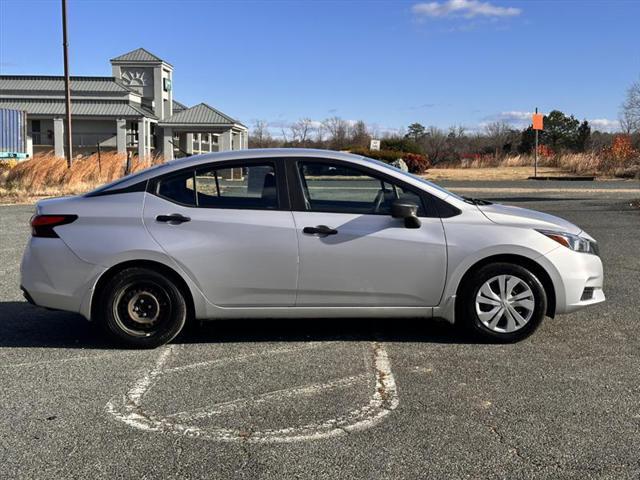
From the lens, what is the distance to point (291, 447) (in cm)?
349

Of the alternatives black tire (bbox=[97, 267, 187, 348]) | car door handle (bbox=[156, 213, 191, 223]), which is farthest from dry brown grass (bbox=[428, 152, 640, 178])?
black tire (bbox=[97, 267, 187, 348])

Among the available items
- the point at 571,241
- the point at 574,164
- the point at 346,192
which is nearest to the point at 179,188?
the point at 346,192

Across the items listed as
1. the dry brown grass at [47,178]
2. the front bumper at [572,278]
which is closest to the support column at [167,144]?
the dry brown grass at [47,178]

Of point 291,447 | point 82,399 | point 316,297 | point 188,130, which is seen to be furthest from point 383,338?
point 188,130

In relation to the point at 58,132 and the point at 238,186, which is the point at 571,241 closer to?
the point at 238,186

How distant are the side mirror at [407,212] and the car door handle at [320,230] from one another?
52 centimetres

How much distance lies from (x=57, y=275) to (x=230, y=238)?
1.45 m

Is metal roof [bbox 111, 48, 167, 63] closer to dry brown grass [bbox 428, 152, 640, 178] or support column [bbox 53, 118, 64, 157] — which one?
support column [bbox 53, 118, 64, 157]

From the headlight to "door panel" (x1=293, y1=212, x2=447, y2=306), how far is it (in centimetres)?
95

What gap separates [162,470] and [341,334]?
2678 mm

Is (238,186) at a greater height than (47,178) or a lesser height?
lesser

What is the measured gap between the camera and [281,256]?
5.15 metres

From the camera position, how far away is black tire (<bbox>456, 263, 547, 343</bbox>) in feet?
17.2

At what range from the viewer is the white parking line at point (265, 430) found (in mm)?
3662
